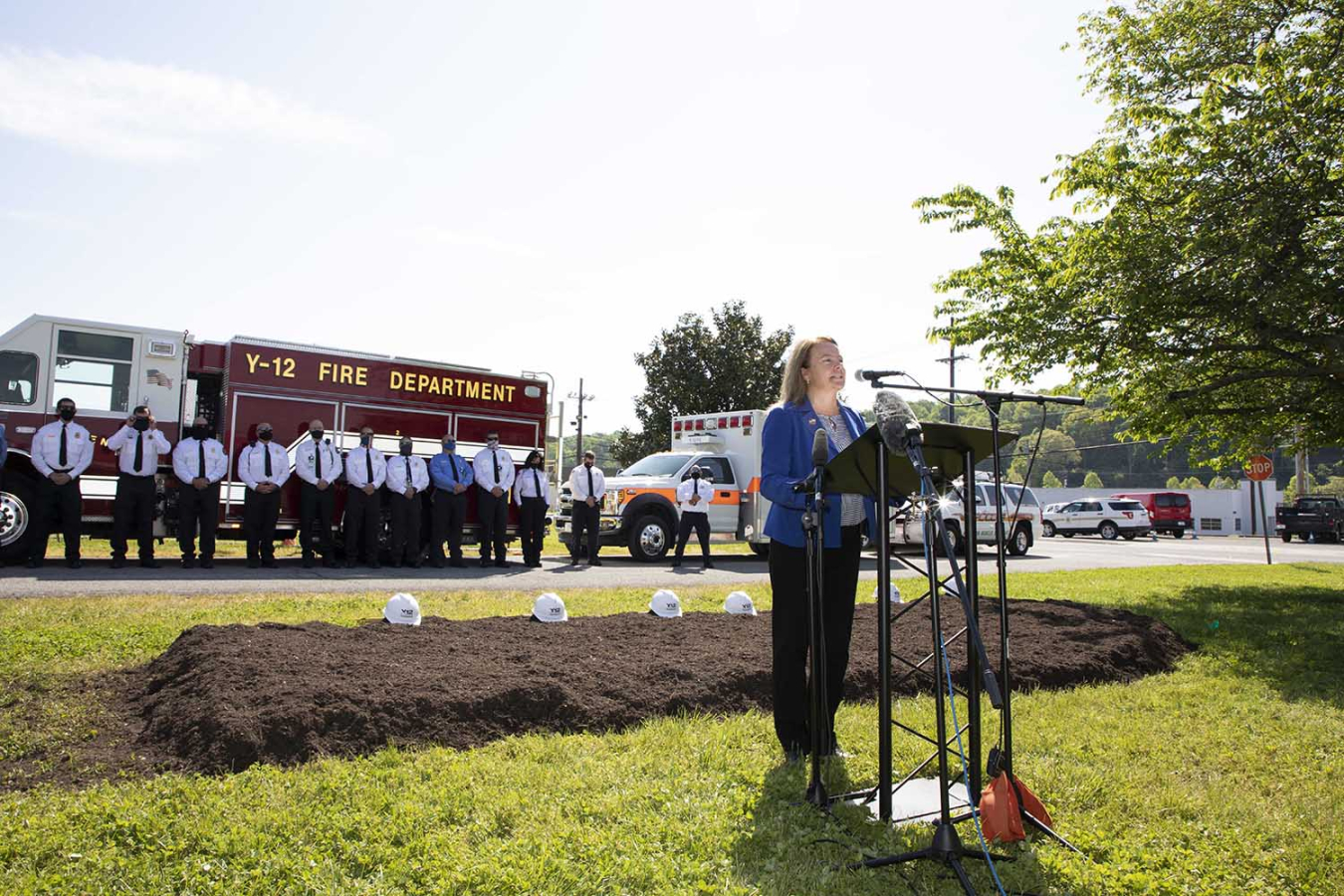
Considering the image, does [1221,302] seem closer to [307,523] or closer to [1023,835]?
[1023,835]

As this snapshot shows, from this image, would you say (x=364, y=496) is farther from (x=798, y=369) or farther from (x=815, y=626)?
(x=815, y=626)

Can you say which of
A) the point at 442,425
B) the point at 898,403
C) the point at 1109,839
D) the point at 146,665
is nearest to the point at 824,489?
the point at 898,403

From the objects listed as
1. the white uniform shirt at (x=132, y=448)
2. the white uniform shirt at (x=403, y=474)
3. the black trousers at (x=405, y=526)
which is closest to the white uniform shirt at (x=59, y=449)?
the white uniform shirt at (x=132, y=448)

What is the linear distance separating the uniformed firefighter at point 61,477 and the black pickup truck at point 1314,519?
139 ft

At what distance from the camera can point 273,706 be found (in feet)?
14.2

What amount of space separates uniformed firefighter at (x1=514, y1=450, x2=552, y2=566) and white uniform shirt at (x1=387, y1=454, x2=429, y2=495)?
1.69 meters

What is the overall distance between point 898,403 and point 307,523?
11954 mm

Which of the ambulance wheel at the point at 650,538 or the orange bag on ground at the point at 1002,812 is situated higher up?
the ambulance wheel at the point at 650,538

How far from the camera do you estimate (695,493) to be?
1634cm

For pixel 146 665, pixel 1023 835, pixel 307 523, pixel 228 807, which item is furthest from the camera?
pixel 307 523

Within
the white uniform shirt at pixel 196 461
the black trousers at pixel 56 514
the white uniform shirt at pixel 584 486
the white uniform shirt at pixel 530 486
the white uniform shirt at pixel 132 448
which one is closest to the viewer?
the black trousers at pixel 56 514

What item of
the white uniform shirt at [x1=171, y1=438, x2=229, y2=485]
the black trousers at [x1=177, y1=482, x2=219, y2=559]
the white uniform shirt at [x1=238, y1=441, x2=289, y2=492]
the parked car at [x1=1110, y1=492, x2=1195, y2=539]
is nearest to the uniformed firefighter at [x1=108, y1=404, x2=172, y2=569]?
the white uniform shirt at [x1=171, y1=438, x2=229, y2=485]

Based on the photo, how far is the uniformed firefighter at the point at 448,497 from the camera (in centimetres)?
1411

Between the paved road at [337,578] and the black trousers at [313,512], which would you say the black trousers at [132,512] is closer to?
the paved road at [337,578]
